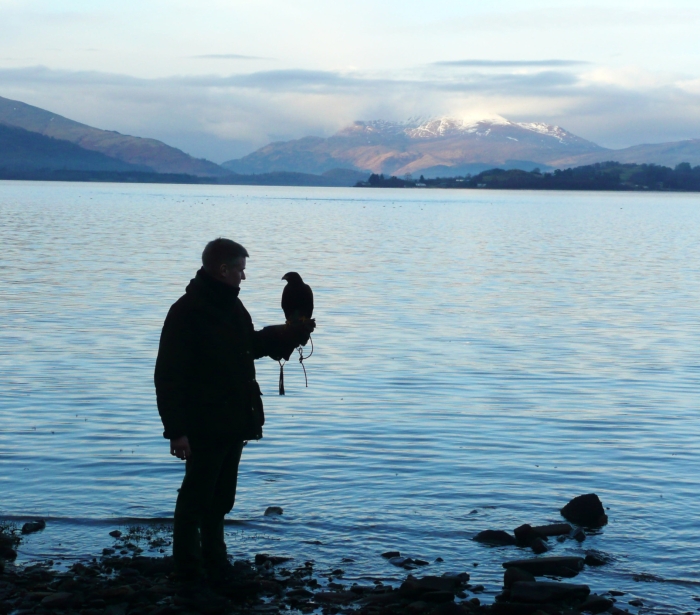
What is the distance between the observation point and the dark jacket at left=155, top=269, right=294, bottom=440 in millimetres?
8031

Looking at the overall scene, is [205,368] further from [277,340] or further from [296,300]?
[296,300]

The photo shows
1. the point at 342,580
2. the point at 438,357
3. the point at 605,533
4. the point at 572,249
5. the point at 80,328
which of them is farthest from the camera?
the point at 572,249

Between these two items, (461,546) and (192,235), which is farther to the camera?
(192,235)

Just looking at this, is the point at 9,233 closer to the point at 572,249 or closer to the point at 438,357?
the point at 572,249

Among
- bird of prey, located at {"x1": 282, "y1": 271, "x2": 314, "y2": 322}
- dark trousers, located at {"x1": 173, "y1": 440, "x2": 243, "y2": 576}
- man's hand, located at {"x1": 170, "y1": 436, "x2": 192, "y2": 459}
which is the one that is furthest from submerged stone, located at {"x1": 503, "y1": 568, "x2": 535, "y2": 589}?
man's hand, located at {"x1": 170, "y1": 436, "x2": 192, "y2": 459}

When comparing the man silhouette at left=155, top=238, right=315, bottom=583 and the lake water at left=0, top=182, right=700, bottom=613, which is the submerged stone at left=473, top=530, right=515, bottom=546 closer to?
the lake water at left=0, top=182, right=700, bottom=613

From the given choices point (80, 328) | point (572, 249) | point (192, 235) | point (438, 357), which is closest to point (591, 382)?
point (438, 357)

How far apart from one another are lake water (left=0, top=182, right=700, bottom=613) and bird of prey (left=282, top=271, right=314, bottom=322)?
8.42 ft

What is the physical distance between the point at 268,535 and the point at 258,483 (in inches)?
79.5

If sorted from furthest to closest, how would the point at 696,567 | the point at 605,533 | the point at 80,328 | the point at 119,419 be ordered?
the point at 80,328 → the point at 119,419 → the point at 605,533 → the point at 696,567

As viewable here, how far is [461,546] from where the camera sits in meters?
10.2

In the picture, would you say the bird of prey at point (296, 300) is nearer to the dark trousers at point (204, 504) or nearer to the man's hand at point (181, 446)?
the dark trousers at point (204, 504)

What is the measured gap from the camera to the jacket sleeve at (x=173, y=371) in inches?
315

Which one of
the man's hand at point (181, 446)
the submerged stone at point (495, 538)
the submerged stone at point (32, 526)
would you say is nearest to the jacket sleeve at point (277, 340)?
the man's hand at point (181, 446)
